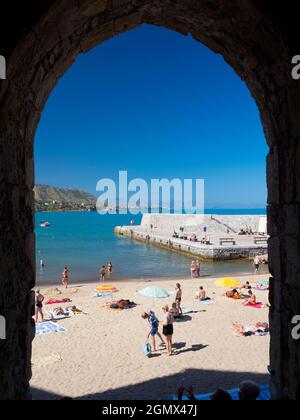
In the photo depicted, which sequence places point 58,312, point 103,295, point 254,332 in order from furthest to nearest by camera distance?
point 103,295 < point 58,312 < point 254,332

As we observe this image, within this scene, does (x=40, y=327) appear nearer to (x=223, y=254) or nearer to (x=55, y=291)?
(x=55, y=291)

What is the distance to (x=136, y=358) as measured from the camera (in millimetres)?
8633

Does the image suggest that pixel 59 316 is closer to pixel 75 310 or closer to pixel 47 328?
pixel 75 310

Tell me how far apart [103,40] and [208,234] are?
134ft

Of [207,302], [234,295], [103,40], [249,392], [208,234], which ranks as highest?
[103,40]

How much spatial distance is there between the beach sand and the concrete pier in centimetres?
1756

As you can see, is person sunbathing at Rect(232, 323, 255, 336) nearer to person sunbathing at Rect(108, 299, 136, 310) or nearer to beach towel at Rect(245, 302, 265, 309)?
beach towel at Rect(245, 302, 265, 309)

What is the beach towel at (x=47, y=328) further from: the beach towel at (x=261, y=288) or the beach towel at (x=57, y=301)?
the beach towel at (x=261, y=288)

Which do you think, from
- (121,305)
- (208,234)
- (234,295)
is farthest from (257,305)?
(208,234)

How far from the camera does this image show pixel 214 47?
3986 millimetres

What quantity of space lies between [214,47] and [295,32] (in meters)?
1.32

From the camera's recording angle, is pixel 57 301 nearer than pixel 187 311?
No

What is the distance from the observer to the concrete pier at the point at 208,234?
30359 millimetres

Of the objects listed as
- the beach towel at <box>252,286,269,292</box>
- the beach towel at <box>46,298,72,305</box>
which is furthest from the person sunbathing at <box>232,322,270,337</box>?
the beach towel at <box>46,298,72,305</box>
